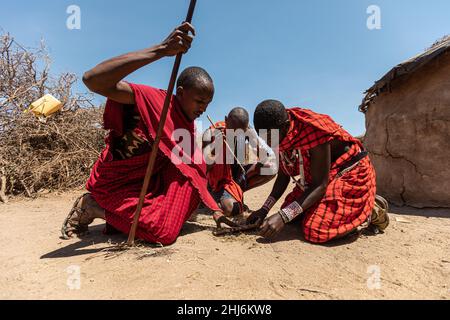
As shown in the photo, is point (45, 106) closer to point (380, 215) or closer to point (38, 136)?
point (38, 136)

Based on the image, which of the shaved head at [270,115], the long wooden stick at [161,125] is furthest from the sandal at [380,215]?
the long wooden stick at [161,125]

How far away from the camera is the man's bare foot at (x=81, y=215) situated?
97.3 inches

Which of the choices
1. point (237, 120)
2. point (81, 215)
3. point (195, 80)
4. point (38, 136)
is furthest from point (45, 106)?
point (195, 80)

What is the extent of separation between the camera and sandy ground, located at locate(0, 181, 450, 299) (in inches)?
60.2

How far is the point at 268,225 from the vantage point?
7.16 feet

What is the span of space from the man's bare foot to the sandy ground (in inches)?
4.1

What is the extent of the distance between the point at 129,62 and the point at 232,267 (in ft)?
4.37

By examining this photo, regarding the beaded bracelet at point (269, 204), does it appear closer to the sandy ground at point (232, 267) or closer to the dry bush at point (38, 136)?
the sandy ground at point (232, 267)

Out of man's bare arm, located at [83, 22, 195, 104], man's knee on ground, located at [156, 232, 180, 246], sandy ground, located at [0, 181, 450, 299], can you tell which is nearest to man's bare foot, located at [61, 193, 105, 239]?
sandy ground, located at [0, 181, 450, 299]

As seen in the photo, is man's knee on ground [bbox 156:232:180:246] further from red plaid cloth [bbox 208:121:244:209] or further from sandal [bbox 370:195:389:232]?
sandal [bbox 370:195:389:232]

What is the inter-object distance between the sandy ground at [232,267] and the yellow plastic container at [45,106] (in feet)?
11.8
